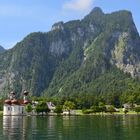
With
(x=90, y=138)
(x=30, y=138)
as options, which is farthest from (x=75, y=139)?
(x=30, y=138)

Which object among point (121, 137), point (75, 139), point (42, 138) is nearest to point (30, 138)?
point (42, 138)

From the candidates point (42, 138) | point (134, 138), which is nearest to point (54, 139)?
point (42, 138)

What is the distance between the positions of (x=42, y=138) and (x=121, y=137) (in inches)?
488

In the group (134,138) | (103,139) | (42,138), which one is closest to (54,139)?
(42,138)

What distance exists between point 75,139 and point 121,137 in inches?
304

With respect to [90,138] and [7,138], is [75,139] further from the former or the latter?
[7,138]

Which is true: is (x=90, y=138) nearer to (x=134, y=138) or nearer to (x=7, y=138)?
(x=134, y=138)

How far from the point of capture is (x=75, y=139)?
6762cm

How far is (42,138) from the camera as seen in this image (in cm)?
6994

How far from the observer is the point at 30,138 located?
2744 inches

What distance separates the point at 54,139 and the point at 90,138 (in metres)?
5.61

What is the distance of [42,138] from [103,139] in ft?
31.9

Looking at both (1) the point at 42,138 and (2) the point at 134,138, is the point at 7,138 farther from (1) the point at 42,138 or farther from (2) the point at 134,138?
(2) the point at 134,138

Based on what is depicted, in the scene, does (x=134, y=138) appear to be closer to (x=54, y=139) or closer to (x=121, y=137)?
(x=121, y=137)
